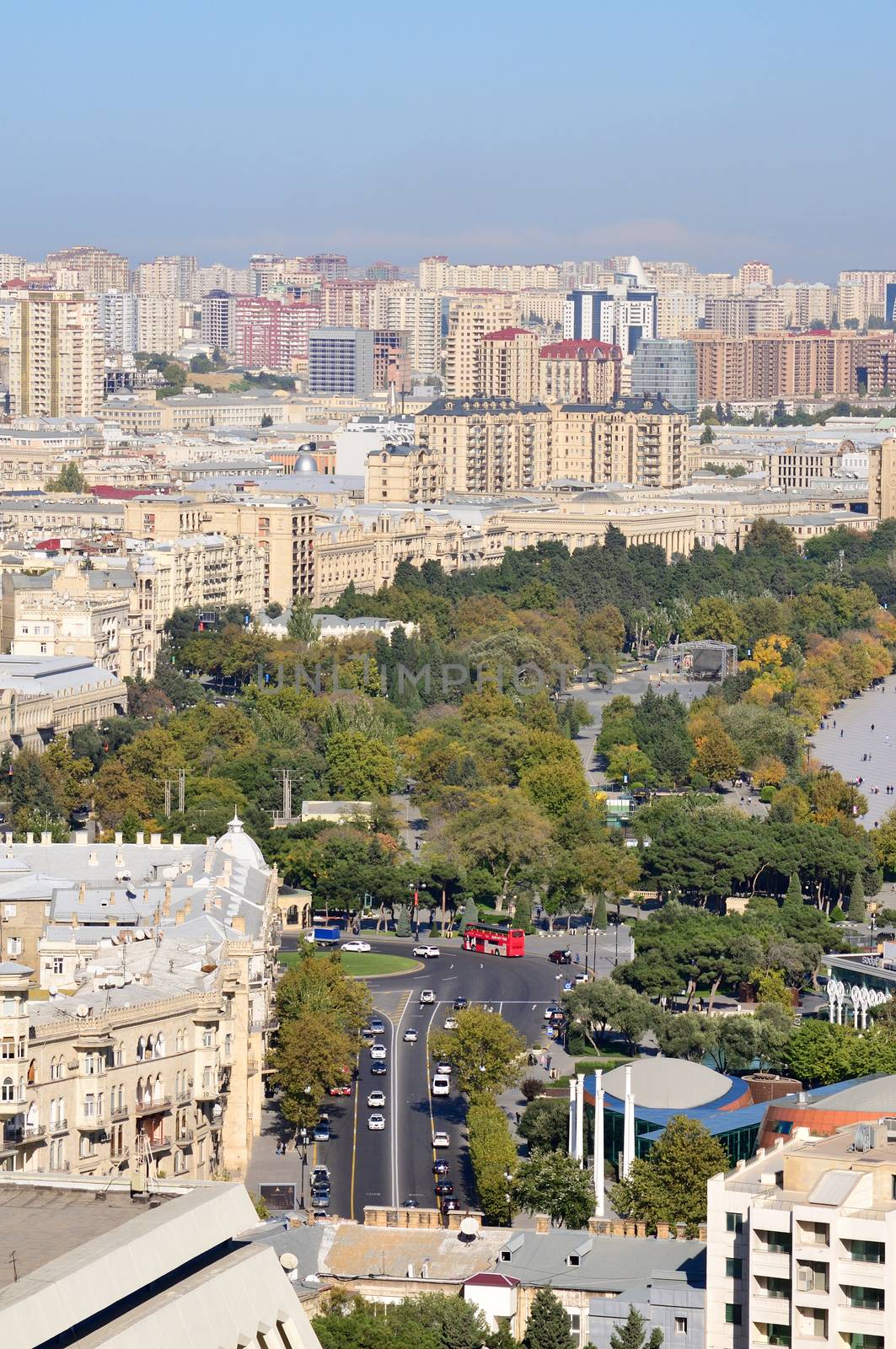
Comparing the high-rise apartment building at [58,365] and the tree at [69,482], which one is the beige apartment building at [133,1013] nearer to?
the tree at [69,482]

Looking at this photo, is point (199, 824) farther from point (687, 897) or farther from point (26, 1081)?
point (26, 1081)

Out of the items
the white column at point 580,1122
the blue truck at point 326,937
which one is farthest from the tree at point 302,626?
the white column at point 580,1122

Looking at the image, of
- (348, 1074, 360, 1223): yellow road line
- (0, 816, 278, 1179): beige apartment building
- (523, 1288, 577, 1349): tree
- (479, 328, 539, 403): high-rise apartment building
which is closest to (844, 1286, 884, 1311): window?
(523, 1288, 577, 1349): tree

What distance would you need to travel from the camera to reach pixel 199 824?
68.2 metres

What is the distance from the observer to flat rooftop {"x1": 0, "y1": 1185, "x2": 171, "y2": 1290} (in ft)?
67.4

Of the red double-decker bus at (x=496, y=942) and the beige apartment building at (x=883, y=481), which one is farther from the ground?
the beige apartment building at (x=883, y=481)

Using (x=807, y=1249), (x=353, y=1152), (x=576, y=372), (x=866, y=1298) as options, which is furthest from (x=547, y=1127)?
(x=576, y=372)

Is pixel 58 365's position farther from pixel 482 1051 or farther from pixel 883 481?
pixel 482 1051

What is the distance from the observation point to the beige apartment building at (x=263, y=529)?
11394cm

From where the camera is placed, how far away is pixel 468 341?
6614 inches

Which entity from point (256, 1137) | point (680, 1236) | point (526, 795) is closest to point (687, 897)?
point (526, 795)

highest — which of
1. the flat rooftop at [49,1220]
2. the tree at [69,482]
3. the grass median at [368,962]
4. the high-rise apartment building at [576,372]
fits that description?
the high-rise apartment building at [576,372]

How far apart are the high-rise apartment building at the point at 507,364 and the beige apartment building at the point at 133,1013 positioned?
112253 millimetres

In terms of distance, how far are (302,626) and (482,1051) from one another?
52376 mm
